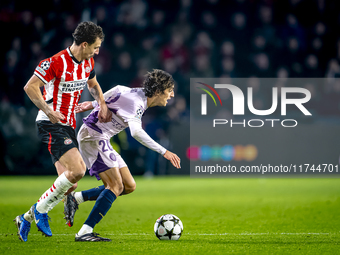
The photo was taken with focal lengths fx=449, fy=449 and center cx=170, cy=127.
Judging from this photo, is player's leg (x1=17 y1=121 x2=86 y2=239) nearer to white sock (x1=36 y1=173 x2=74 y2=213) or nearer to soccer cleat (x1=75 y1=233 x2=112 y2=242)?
white sock (x1=36 y1=173 x2=74 y2=213)

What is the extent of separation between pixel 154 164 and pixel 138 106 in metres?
8.71

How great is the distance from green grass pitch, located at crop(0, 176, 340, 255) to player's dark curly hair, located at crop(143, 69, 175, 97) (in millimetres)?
1513

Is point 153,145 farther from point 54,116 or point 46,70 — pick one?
point 46,70

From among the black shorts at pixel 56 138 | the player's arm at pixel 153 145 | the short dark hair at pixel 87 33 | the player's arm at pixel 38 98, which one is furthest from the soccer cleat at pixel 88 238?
the short dark hair at pixel 87 33

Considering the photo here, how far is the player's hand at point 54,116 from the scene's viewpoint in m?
4.23

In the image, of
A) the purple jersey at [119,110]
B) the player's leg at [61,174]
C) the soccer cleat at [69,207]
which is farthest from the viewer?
the soccer cleat at [69,207]

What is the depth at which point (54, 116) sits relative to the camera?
4.23 metres

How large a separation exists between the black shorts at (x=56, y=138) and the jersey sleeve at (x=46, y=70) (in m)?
0.46

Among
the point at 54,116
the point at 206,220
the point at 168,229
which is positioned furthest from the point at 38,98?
the point at 206,220

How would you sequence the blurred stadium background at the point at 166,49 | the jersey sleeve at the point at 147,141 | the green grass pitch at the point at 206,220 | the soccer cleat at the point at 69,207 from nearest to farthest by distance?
the green grass pitch at the point at 206,220
the jersey sleeve at the point at 147,141
the soccer cleat at the point at 69,207
the blurred stadium background at the point at 166,49

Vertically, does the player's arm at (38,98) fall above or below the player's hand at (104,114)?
above

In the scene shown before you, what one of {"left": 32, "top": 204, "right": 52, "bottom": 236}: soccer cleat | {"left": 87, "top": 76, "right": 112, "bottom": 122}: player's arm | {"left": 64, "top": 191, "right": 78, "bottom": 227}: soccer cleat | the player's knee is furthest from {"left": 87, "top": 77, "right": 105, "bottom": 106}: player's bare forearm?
{"left": 32, "top": 204, "right": 52, "bottom": 236}: soccer cleat

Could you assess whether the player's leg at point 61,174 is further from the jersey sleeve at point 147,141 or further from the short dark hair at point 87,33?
the short dark hair at point 87,33

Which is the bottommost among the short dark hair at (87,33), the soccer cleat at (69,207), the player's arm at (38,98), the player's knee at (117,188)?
the soccer cleat at (69,207)
